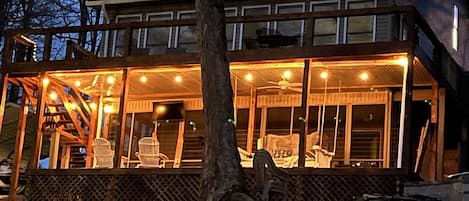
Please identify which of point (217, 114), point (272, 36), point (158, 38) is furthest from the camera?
point (158, 38)

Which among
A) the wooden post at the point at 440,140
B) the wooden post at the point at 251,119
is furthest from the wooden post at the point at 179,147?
the wooden post at the point at 440,140

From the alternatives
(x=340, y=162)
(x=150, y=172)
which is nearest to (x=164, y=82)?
(x=150, y=172)

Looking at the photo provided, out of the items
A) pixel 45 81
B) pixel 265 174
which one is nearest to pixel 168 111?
pixel 45 81

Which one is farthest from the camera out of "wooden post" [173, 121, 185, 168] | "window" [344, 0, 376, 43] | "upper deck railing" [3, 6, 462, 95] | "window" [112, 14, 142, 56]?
Result: "window" [112, 14, 142, 56]

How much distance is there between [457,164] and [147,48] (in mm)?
6385

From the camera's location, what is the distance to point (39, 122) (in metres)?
13.2

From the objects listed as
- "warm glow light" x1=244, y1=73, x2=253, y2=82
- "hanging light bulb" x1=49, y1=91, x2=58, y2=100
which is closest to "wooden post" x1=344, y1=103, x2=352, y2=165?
"warm glow light" x1=244, y1=73, x2=253, y2=82

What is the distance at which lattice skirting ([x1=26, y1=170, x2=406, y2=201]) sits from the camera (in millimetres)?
11195

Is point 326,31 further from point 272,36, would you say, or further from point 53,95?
point 53,95

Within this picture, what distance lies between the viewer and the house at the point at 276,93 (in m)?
12.0

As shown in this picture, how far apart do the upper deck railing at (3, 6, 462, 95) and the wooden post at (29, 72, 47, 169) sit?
405 mm

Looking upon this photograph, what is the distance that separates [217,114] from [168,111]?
6.10 meters

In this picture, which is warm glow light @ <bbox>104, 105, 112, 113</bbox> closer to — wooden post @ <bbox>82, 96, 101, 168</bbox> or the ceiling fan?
wooden post @ <bbox>82, 96, 101, 168</bbox>

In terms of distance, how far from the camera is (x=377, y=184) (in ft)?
36.5
